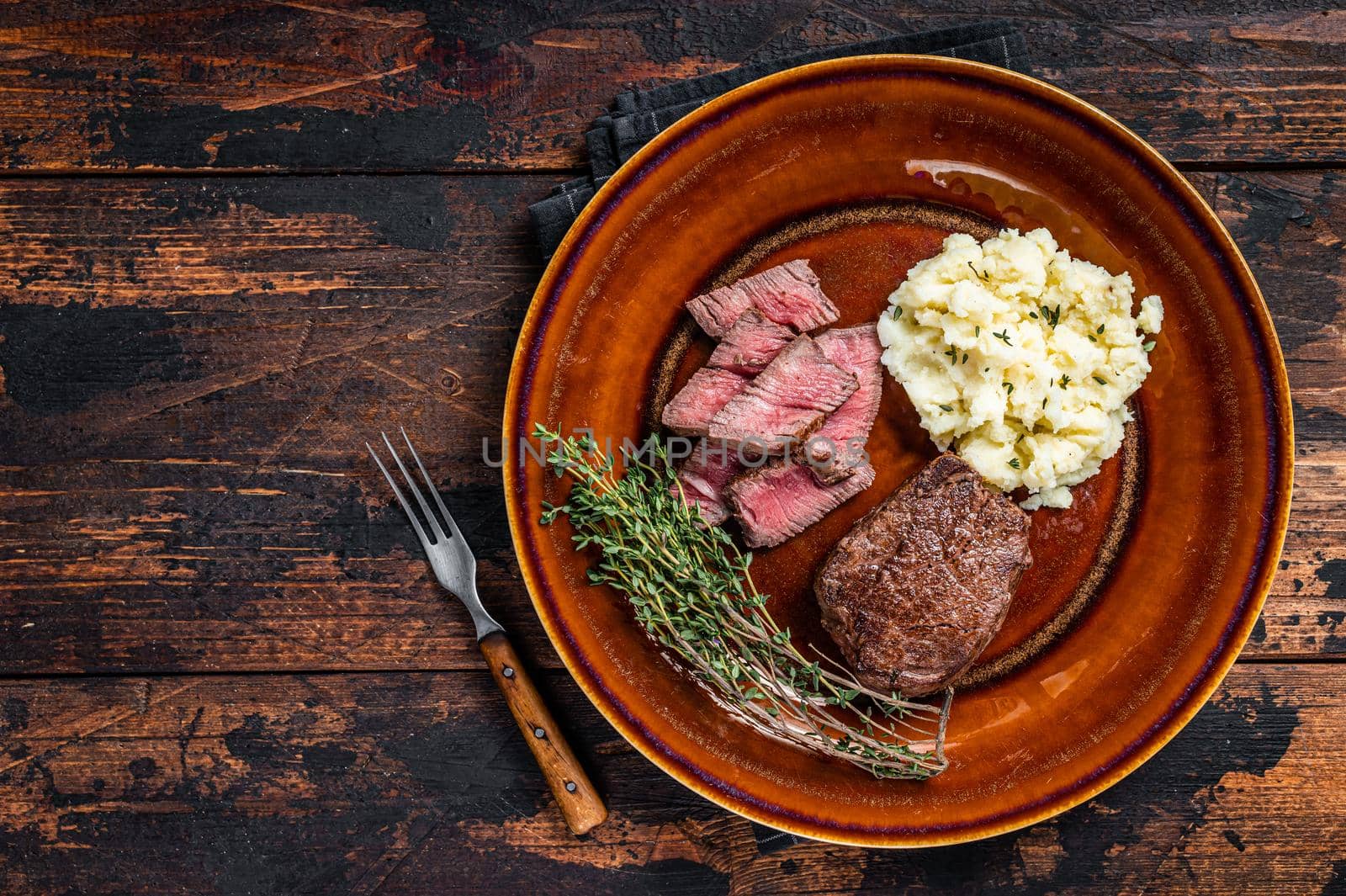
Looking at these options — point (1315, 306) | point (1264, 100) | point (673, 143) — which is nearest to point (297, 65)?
point (673, 143)

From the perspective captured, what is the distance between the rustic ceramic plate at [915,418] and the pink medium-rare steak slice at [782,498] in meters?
0.11

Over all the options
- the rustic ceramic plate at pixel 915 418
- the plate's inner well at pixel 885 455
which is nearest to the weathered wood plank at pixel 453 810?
the rustic ceramic plate at pixel 915 418

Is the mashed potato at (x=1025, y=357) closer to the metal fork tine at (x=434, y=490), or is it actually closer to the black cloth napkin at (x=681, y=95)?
the black cloth napkin at (x=681, y=95)

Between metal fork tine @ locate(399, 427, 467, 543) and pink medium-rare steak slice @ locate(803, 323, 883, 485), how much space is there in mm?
1491

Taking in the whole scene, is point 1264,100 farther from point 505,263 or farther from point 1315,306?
point 505,263

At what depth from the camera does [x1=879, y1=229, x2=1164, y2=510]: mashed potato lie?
9.80 ft

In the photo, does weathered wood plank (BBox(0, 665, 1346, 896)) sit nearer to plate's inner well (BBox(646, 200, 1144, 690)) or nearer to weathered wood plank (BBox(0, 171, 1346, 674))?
weathered wood plank (BBox(0, 171, 1346, 674))

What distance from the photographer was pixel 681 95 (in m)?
3.23

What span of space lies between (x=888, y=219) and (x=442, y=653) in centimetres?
269

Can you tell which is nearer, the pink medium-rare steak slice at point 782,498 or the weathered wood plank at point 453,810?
the pink medium-rare steak slice at point 782,498

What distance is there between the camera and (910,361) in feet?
10.4

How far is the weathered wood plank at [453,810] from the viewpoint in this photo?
342 centimetres

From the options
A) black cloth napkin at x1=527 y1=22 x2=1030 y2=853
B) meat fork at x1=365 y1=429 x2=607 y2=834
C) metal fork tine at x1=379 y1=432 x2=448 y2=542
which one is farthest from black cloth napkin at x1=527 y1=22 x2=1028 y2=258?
meat fork at x1=365 y1=429 x2=607 y2=834

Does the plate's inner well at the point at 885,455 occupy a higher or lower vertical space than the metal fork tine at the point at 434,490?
higher
